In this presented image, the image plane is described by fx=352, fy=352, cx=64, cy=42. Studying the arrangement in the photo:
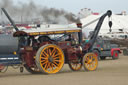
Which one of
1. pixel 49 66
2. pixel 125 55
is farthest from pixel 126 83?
pixel 125 55

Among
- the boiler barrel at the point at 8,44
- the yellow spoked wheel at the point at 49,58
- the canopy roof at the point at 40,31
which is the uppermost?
the canopy roof at the point at 40,31

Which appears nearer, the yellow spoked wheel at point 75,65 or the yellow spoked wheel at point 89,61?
the yellow spoked wheel at point 89,61

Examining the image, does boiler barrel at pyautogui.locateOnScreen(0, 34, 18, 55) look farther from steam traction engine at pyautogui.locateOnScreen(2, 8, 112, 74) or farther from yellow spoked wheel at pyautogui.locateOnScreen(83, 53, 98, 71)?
yellow spoked wheel at pyautogui.locateOnScreen(83, 53, 98, 71)

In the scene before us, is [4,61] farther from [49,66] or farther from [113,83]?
[113,83]

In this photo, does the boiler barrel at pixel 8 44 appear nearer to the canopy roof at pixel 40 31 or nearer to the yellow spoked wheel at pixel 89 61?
the canopy roof at pixel 40 31

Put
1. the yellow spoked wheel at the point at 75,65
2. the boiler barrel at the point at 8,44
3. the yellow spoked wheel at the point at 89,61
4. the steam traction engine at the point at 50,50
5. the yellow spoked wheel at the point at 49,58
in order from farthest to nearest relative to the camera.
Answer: the yellow spoked wheel at the point at 75,65 → the yellow spoked wheel at the point at 89,61 → the steam traction engine at the point at 50,50 → the yellow spoked wheel at the point at 49,58 → the boiler barrel at the point at 8,44

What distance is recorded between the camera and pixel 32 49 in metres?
14.6

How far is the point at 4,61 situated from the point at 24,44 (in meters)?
1.21

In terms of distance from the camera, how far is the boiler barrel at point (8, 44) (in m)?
14.0

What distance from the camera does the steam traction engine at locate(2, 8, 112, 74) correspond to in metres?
14.4

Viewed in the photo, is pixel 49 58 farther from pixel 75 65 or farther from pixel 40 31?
pixel 75 65

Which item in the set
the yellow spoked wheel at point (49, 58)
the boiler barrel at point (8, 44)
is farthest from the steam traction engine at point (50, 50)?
the boiler barrel at point (8, 44)

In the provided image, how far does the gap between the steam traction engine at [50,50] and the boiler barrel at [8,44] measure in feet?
0.62

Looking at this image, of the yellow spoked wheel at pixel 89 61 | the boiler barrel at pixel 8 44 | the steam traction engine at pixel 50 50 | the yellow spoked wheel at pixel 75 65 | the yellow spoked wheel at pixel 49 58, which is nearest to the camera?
the boiler barrel at pixel 8 44
